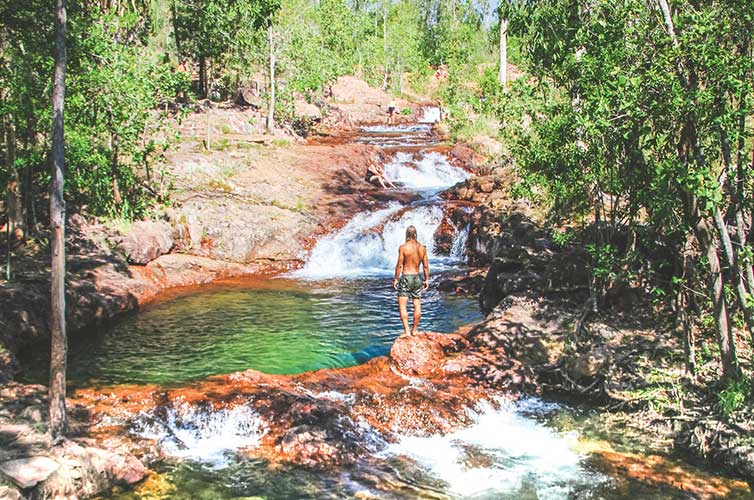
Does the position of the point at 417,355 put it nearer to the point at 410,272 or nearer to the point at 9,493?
the point at 410,272

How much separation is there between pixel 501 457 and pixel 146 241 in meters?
13.3

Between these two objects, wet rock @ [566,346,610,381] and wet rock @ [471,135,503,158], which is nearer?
wet rock @ [566,346,610,381]

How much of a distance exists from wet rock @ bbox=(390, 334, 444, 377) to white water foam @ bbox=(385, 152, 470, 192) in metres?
18.3

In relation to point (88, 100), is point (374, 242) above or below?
below

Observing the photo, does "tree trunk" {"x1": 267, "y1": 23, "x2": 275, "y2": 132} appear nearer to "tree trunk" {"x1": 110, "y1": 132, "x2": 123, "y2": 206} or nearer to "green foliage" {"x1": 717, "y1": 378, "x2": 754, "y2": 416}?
"tree trunk" {"x1": 110, "y1": 132, "x2": 123, "y2": 206}

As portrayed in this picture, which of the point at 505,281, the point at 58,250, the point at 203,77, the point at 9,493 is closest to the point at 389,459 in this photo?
the point at 9,493

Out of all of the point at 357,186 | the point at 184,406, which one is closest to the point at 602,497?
the point at 184,406

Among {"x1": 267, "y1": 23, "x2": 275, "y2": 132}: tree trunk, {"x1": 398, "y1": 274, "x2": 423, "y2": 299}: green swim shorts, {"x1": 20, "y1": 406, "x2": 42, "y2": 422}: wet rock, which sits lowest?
{"x1": 20, "y1": 406, "x2": 42, "y2": 422}: wet rock

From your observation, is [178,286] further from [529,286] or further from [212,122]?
[212,122]

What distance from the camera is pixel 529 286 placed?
1298 centimetres

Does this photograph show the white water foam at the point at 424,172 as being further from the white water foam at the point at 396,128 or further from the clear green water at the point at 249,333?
the clear green water at the point at 249,333

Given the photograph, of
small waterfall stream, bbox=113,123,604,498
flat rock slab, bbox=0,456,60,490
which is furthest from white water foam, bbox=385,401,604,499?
flat rock slab, bbox=0,456,60,490

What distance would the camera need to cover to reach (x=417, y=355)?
423 inches

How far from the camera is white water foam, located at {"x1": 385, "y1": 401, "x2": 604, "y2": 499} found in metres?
7.29
